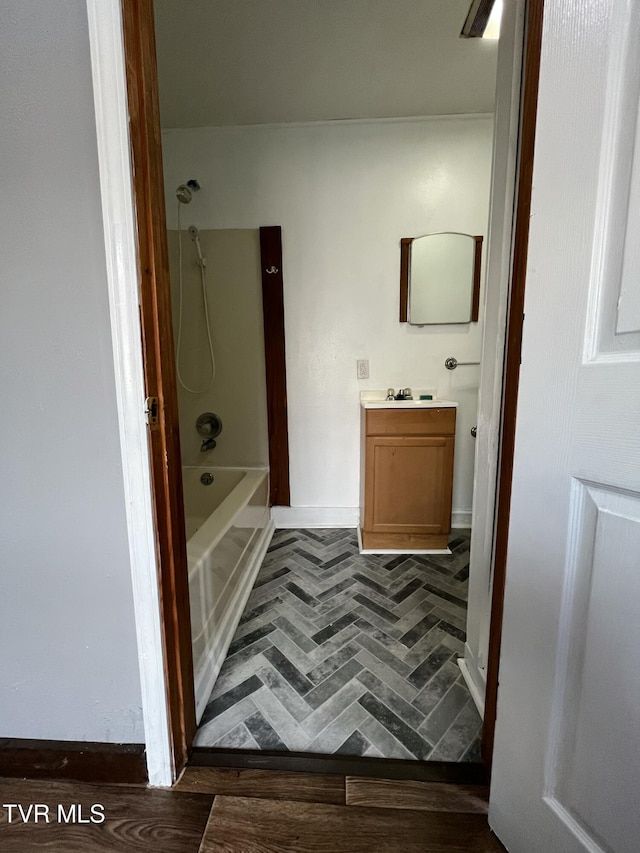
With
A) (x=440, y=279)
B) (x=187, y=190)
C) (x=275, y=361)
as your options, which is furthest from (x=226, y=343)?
(x=440, y=279)

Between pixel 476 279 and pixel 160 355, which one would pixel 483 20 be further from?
pixel 160 355

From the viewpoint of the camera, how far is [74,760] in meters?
0.93

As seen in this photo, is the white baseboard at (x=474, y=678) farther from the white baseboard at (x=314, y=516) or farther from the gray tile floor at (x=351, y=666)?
the white baseboard at (x=314, y=516)

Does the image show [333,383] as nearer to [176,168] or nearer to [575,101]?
[176,168]

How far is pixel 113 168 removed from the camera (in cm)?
71

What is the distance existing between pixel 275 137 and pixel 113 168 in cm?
191

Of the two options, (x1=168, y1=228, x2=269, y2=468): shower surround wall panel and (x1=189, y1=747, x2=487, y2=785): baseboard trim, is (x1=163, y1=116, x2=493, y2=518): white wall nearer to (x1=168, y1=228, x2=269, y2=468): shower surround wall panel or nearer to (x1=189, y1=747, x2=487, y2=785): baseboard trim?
(x1=168, y1=228, x2=269, y2=468): shower surround wall panel

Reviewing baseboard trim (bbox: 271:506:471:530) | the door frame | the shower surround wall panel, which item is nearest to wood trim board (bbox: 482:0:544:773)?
the door frame

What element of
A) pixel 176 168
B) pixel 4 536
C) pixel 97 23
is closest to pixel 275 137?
pixel 176 168

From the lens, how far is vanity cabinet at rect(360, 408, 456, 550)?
6.54 feet

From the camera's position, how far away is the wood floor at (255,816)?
0.79 metres

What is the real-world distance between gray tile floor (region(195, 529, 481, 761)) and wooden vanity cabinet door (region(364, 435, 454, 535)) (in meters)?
0.22

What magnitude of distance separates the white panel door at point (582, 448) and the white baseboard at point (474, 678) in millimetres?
429

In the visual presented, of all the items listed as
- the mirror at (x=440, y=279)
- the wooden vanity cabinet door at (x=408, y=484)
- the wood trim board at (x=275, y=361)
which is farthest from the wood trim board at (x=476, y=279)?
the wood trim board at (x=275, y=361)
